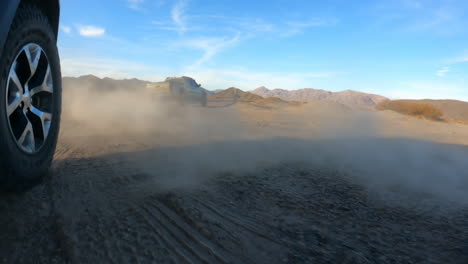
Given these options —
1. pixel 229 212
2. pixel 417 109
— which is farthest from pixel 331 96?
pixel 229 212

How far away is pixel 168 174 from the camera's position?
3.29 meters

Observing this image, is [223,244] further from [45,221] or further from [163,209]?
[45,221]

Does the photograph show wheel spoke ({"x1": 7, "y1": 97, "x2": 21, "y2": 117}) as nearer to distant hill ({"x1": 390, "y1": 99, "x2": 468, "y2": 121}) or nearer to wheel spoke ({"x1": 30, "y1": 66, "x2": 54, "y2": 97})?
wheel spoke ({"x1": 30, "y1": 66, "x2": 54, "y2": 97})

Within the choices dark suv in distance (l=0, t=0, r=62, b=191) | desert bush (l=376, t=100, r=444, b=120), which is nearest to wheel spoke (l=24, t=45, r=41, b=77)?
Answer: dark suv in distance (l=0, t=0, r=62, b=191)

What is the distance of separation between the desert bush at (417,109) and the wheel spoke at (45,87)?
1068 inches

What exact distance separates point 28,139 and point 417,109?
95.4 feet

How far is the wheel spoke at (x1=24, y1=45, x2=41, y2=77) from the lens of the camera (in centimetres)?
214

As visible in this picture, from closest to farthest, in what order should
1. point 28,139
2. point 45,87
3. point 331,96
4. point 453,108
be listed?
point 28,139 < point 45,87 < point 453,108 < point 331,96

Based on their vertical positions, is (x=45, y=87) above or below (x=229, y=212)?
above

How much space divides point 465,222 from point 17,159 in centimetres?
349

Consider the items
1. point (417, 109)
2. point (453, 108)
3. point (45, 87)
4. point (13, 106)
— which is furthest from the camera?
point (453, 108)

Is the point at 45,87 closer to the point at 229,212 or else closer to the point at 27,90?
the point at 27,90

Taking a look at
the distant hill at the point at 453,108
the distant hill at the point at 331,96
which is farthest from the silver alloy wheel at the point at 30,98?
the distant hill at the point at 331,96

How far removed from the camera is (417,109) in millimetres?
24828
